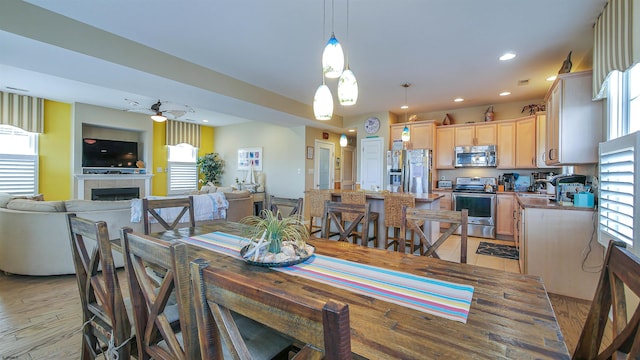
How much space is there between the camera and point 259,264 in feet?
4.63

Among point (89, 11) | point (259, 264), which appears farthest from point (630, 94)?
point (89, 11)

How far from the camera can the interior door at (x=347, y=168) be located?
8.44m

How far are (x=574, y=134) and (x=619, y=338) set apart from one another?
2713mm

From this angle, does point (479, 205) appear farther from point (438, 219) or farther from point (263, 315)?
point (263, 315)

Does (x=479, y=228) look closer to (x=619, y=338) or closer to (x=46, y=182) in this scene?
(x=619, y=338)

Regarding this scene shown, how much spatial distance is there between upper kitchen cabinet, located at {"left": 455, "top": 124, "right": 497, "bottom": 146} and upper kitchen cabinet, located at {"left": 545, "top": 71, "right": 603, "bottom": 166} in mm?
2509

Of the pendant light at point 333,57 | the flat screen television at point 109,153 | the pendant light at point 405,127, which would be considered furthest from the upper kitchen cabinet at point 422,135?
the flat screen television at point 109,153

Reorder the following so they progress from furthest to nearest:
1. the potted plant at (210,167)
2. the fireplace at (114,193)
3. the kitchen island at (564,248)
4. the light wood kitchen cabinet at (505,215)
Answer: the potted plant at (210,167)
the fireplace at (114,193)
the light wood kitchen cabinet at (505,215)
the kitchen island at (564,248)

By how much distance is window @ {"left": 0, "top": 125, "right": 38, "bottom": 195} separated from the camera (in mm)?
5375

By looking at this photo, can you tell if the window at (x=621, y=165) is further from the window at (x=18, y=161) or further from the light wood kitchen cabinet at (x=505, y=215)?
the window at (x=18, y=161)

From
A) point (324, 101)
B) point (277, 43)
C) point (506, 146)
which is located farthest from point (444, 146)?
point (324, 101)

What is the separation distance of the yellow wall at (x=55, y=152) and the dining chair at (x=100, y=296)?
6109 mm

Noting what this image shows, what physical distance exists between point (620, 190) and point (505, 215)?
3189mm

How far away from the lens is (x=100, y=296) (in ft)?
4.49
